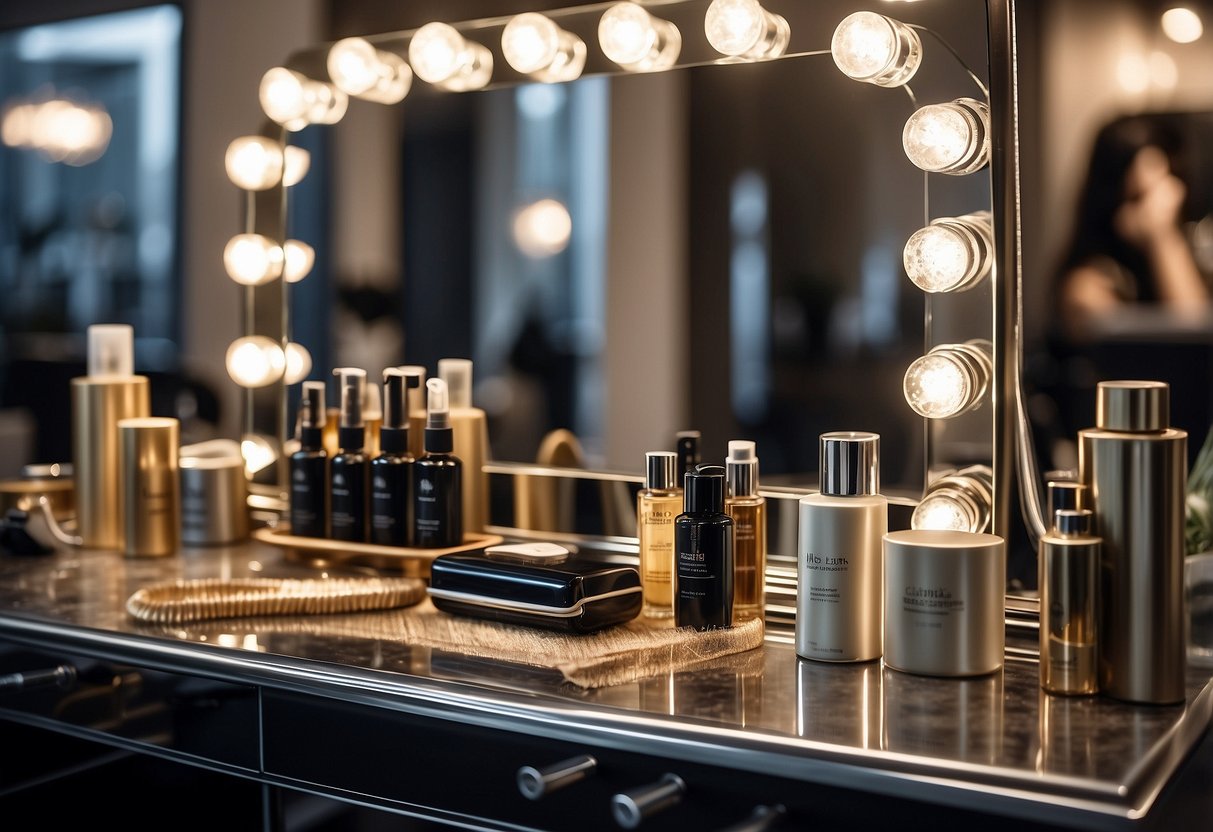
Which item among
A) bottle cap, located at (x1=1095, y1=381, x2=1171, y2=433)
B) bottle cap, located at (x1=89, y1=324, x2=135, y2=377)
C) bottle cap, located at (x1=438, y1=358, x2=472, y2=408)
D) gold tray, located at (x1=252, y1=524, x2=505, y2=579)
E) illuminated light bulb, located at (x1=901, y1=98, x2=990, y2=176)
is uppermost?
illuminated light bulb, located at (x1=901, y1=98, x2=990, y2=176)

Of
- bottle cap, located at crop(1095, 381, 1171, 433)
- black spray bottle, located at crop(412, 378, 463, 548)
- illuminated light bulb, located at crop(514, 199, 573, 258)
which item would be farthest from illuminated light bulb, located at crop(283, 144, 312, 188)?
bottle cap, located at crop(1095, 381, 1171, 433)

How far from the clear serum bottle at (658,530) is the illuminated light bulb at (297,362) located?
0.63m

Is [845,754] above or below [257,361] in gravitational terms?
below

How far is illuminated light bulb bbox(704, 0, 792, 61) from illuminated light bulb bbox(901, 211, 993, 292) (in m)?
0.26

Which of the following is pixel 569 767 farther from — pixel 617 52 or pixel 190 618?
pixel 617 52

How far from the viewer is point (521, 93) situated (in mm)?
1417

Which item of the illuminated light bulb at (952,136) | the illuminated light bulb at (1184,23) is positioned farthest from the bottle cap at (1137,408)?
the illuminated light bulb at (1184,23)

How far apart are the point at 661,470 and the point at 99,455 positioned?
0.78m

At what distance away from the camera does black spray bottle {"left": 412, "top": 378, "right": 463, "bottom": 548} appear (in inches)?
50.1

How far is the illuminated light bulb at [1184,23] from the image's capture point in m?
2.12

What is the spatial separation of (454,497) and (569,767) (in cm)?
49

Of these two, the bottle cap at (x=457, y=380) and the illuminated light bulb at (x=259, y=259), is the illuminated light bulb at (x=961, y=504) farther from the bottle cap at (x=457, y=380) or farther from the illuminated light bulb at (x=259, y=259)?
the illuminated light bulb at (x=259, y=259)

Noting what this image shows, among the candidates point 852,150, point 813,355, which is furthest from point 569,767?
point 852,150

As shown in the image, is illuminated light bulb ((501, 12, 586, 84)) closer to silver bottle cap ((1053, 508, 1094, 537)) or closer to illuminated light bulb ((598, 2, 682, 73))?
illuminated light bulb ((598, 2, 682, 73))
